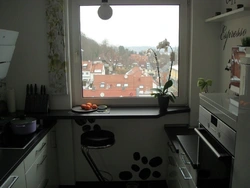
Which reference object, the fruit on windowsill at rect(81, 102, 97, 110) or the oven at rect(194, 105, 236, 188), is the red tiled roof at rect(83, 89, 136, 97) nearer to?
the fruit on windowsill at rect(81, 102, 97, 110)

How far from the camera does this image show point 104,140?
2377 mm

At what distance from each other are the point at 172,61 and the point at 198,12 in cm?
54

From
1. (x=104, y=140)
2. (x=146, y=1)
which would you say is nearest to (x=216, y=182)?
(x=104, y=140)

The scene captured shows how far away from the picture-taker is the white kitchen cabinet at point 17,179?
5.21ft

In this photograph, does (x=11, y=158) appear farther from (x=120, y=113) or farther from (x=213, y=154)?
(x=213, y=154)

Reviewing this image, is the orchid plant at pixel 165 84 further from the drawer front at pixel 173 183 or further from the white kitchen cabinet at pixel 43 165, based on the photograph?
the white kitchen cabinet at pixel 43 165

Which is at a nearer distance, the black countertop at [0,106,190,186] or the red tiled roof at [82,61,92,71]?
the black countertop at [0,106,190,186]

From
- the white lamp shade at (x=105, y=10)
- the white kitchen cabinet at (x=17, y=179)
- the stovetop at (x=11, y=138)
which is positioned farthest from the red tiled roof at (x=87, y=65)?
the white kitchen cabinet at (x=17, y=179)

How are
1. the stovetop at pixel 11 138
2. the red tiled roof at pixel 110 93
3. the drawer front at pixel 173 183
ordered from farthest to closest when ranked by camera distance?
the red tiled roof at pixel 110 93
the drawer front at pixel 173 183
the stovetop at pixel 11 138

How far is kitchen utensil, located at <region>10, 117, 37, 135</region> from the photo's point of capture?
214 centimetres

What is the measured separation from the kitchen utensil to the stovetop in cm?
3

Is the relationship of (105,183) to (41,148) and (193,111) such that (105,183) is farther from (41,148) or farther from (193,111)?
(193,111)

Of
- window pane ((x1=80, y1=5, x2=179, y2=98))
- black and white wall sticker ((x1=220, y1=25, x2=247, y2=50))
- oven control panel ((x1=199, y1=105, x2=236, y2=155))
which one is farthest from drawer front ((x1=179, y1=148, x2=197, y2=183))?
black and white wall sticker ((x1=220, y1=25, x2=247, y2=50))

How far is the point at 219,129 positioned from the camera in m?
1.32
